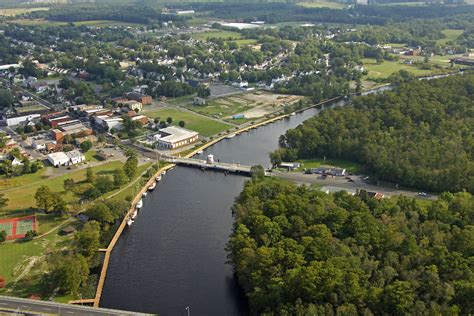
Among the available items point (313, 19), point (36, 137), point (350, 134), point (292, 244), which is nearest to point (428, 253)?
point (292, 244)

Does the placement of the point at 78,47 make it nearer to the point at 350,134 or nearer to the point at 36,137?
the point at 36,137

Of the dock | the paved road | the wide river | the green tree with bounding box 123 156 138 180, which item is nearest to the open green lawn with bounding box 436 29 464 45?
the dock

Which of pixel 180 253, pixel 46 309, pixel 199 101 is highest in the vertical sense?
pixel 199 101

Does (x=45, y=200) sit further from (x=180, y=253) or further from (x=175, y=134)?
(x=175, y=134)

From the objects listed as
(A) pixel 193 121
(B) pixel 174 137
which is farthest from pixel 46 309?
(A) pixel 193 121

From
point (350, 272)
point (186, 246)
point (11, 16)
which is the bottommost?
point (186, 246)

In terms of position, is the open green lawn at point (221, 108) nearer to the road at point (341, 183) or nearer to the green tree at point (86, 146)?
the green tree at point (86, 146)
